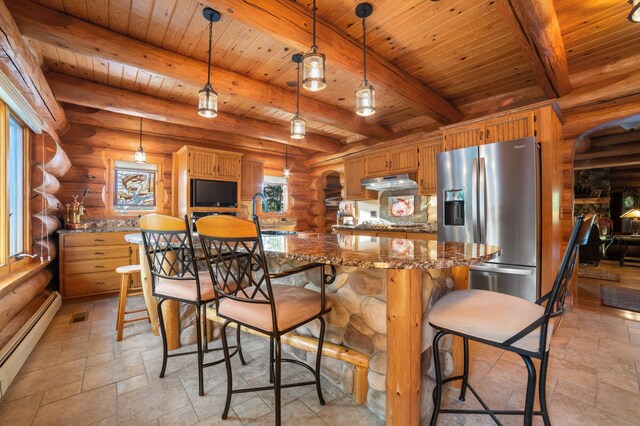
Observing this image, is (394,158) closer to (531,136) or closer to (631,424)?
(531,136)

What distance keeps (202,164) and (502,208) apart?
4262 mm

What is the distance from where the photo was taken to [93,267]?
11.9 ft

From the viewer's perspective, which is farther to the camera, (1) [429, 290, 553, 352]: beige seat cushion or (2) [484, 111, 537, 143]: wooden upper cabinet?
(2) [484, 111, 537, 143]: wooden upper cabinet

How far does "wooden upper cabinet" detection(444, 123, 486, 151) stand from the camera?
3164 mm

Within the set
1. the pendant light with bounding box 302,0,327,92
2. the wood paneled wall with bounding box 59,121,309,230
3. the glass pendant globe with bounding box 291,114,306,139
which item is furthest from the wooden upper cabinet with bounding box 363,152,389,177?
→ the pendant light with bounding box 302,0,327,92

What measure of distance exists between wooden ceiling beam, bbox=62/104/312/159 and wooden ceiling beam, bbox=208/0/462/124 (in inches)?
130

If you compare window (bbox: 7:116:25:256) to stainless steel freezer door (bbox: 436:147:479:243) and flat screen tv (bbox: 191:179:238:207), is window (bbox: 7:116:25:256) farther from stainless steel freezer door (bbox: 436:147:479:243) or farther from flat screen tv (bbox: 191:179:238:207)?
stainless steel freezer door (bbox: 436:147:479:243)

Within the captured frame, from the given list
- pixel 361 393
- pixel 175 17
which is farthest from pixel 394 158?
pixel 361 393

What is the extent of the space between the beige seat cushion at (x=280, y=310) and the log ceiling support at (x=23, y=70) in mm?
2177

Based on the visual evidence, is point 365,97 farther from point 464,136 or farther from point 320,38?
point 464,136

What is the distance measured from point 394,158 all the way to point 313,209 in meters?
2.57

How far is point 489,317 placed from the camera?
43.4 inches

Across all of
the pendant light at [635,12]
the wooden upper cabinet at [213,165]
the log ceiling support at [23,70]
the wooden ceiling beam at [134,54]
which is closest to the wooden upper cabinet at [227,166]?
the wooden upper cabinet at [213,165]

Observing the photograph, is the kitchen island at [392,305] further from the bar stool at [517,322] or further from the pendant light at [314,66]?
the pendant light at [314,66]
